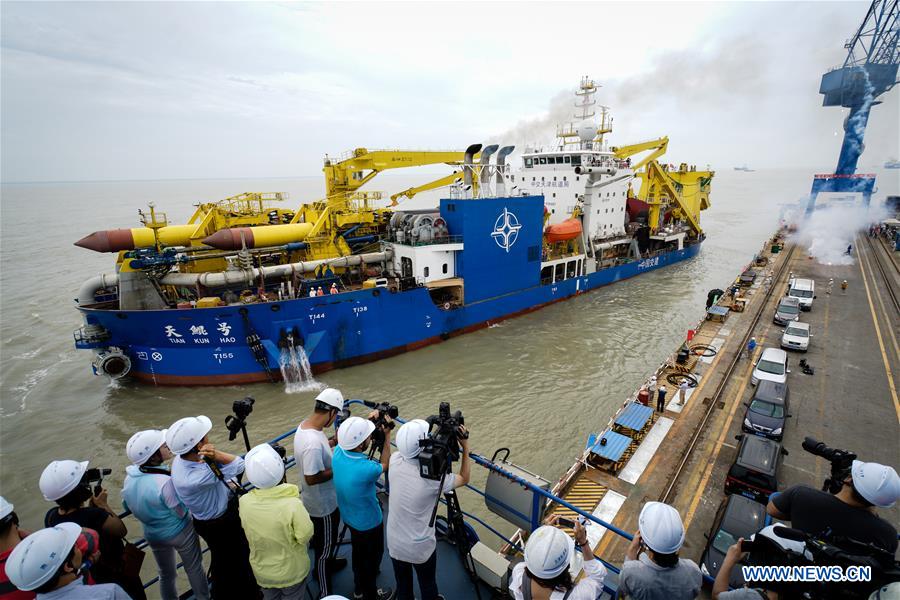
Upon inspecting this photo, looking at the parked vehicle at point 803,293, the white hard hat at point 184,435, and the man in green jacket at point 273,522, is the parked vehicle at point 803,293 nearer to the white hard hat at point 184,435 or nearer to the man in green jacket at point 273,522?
the man in green jacket at point 273,522

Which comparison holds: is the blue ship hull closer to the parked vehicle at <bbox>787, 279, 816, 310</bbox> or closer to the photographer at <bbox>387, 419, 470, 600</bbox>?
the photographer at <bbox>387, 419, 470, 600</bbox>

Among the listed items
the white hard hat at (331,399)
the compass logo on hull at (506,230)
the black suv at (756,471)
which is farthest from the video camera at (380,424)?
the compass logo on hull at (506,230)

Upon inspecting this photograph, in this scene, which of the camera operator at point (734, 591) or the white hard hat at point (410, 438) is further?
the white hard hat at point (410, 438)

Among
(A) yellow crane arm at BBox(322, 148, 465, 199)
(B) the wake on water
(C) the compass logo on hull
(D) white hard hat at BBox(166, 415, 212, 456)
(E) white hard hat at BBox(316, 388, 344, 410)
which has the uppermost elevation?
(A) yellow crane arm at BBox(322, 148, 465, 199)

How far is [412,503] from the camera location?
2.61 meters

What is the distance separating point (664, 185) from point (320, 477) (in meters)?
29.5

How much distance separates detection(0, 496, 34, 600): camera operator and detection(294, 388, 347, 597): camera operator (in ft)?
4.87

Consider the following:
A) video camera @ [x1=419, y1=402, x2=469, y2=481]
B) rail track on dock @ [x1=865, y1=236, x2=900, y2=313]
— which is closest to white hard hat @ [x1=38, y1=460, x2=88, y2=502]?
video camera @ [x1=419, y1=402, x2=469, y2=481]

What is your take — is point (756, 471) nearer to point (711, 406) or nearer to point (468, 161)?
point (711, 406)

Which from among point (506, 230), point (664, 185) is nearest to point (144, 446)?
point (506, 230)

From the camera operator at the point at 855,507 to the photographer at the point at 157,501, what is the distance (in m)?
4.51

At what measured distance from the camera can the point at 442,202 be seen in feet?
50.2

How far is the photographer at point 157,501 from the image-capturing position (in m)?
2.98

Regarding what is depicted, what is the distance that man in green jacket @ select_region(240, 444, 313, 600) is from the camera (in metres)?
2.48
